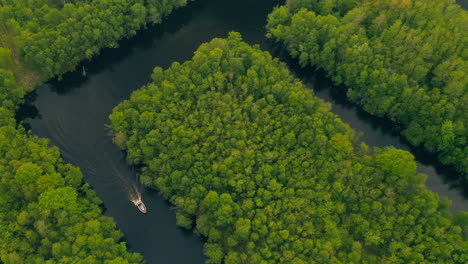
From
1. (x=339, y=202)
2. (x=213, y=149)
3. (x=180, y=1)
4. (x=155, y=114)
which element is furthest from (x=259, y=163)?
(x=180, y=1)

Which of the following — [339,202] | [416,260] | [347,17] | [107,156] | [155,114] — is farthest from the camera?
[347,17]

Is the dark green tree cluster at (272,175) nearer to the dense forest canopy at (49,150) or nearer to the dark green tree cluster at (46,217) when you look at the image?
the dark green tree cluster at (46,217)

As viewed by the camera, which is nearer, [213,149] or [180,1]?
[213,149]

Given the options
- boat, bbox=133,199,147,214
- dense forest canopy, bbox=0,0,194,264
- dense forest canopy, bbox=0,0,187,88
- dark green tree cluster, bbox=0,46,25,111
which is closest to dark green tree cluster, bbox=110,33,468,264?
boat, bbox=133,199,147,214

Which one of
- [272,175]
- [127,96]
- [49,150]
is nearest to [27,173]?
[49,150]

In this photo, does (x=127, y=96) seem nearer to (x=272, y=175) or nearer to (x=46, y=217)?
(x=46, y=217)

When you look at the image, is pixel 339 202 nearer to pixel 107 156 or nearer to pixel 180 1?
pixel 107 156

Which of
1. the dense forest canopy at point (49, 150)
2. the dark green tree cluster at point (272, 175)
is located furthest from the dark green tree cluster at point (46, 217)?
the dark green tree cluster at point (272, 175)
